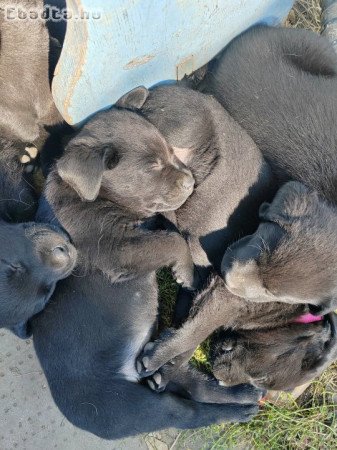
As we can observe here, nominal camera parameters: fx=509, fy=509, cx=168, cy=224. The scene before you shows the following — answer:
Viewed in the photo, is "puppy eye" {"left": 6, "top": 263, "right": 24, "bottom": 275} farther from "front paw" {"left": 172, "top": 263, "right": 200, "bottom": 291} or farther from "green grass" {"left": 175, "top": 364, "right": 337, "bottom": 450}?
"green grass" {"left": 175, "top": 364, "right": 337, "bottom": 450}

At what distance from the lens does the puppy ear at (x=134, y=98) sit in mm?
3627

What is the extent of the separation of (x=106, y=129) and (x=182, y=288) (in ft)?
4.86

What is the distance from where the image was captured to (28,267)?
11.5ft

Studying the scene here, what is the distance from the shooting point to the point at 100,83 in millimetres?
3475

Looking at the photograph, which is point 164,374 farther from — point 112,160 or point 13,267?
point 112,160

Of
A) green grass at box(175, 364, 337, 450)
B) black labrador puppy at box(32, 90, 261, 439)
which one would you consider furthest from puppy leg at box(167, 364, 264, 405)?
green grass at box(175, 364, 337, 450)

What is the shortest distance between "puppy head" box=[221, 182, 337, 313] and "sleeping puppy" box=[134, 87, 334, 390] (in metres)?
0.34

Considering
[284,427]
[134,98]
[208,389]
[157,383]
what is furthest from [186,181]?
[284,427]

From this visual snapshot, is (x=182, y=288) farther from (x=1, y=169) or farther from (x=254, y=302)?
(x=1, y=169)

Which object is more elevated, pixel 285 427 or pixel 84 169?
pixel 84 169

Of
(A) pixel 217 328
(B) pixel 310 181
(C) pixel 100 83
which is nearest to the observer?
(C) pixel 100 83

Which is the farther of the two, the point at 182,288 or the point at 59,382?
the point at 182,288

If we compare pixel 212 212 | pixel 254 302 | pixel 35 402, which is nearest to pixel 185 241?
pixel 212 212

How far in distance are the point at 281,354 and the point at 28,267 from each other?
198 centimetres
